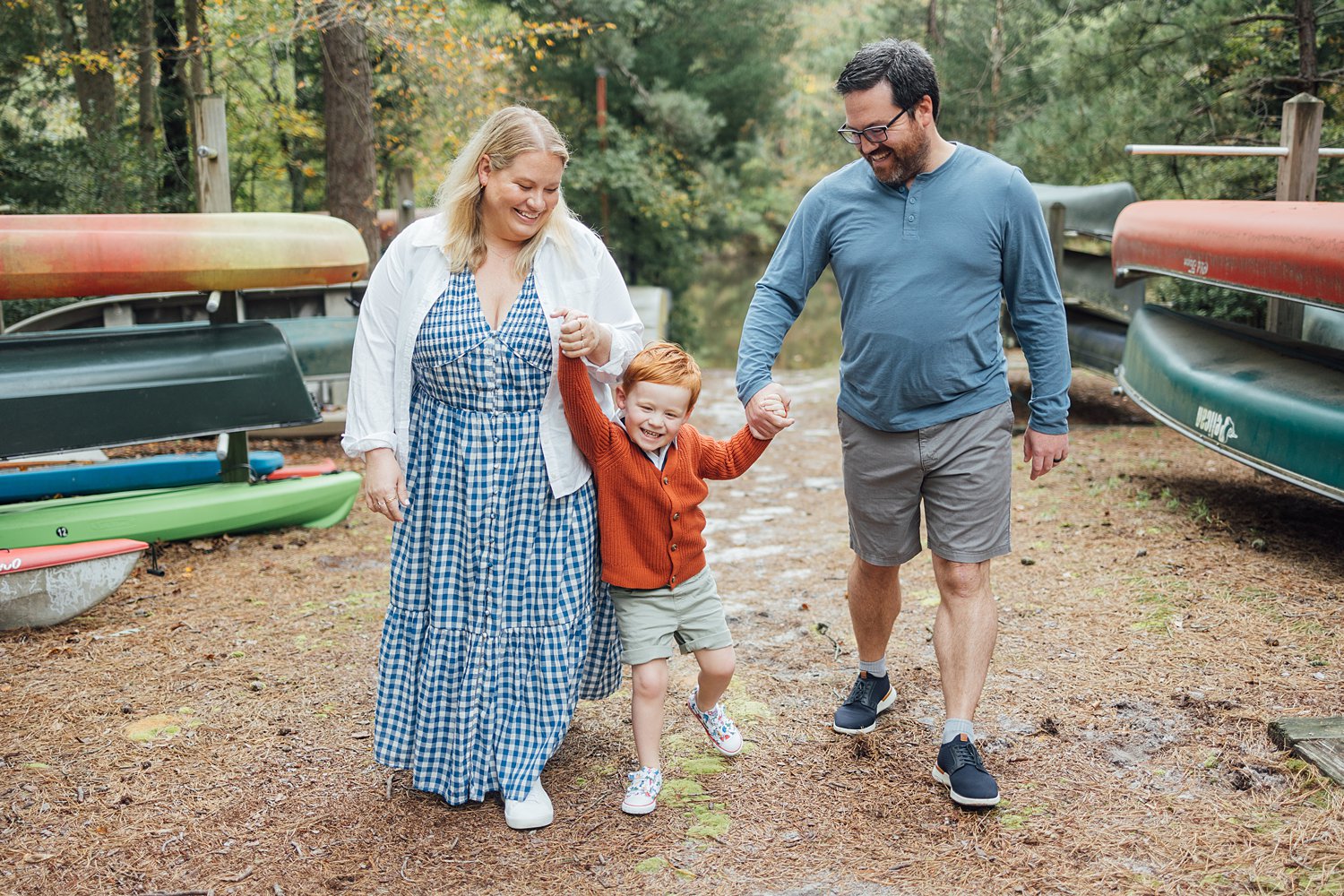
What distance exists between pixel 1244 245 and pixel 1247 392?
2.83 ft

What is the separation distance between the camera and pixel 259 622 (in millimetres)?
5020

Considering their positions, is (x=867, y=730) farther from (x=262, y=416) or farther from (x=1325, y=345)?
(x=1325, y=345)

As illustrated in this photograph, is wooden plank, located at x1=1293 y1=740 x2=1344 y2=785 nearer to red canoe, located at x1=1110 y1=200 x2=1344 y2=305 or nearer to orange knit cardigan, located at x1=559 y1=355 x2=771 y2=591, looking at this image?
orange knit cardigan, located at x1=559 y1=355 x2=771 y2=591

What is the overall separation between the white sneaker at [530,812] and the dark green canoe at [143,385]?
10.8ft

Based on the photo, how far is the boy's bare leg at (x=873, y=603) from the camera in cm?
364

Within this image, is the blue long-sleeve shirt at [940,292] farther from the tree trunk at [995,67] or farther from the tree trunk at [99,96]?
the tree trunk at [995,67]

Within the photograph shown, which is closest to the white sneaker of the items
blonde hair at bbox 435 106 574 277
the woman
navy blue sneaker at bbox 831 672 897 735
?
the woman

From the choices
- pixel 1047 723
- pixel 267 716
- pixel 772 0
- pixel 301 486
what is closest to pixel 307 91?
pixel 772 0

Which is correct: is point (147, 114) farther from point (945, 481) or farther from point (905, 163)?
point (945, 481)

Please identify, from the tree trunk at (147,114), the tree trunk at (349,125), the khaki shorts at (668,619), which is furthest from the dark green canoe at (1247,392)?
the tree trunk at (147,114)

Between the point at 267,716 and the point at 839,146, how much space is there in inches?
872

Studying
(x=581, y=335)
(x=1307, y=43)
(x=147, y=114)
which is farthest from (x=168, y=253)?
(x=147, y=114)

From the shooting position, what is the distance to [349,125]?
34.2 feet

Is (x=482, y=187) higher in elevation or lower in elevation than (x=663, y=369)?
higher
